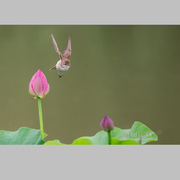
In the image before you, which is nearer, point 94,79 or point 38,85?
point 38,85

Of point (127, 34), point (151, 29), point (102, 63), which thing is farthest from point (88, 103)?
point (151, 29)

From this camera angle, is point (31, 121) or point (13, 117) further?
point (31, 121)

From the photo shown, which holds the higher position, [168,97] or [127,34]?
[127,34]

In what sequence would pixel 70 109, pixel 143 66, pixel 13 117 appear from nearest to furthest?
pixel 13 117 < pixel 70 109 < pixel 143 66

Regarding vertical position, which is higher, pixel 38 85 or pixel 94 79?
pixel 38 85

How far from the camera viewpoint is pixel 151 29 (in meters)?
5.32

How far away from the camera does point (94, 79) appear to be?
15.0 feet

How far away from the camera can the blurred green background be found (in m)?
4.04

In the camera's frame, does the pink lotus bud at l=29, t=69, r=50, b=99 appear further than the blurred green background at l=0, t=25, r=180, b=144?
No

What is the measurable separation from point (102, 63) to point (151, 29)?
3.92 feet

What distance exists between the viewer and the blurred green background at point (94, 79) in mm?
4035

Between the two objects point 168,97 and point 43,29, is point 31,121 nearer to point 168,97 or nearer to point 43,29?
point 43,29

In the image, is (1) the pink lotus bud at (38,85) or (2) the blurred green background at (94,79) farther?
(2) the blurred green background at (94,79)

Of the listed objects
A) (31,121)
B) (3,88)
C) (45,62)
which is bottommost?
(31,121)
